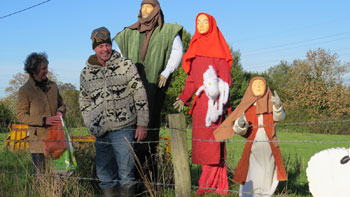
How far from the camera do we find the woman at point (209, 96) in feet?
17.2

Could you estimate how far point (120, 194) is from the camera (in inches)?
177

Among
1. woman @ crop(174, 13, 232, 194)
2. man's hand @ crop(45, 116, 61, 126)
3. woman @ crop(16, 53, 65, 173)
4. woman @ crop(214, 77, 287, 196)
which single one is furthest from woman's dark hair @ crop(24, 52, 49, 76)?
woman @ crop(214, 77, 287, 196)

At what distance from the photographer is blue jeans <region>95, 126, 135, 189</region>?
14.2ft

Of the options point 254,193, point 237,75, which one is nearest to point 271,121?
point 254,193

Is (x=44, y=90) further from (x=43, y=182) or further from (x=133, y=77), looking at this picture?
(x=133, y=77)

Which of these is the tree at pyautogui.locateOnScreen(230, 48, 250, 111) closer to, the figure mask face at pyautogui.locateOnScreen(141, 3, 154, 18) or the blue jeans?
the figure mask face at pyautogui.locateOnScreen(141, 3, 154, 18)

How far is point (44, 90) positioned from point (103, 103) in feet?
4.16

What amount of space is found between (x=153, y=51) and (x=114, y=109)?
56.6 inches

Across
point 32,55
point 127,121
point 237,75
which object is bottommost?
point 127,121

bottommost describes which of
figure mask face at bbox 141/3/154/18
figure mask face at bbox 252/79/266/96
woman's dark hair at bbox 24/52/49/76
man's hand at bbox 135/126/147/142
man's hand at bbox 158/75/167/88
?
man's hand at bbox 135/126/147/142

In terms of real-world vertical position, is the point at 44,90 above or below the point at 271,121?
above

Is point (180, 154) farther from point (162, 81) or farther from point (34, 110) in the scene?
point (34, 110)

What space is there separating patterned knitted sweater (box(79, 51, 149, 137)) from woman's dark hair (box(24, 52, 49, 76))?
3.32 feet

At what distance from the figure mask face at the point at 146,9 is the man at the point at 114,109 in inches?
48.3
